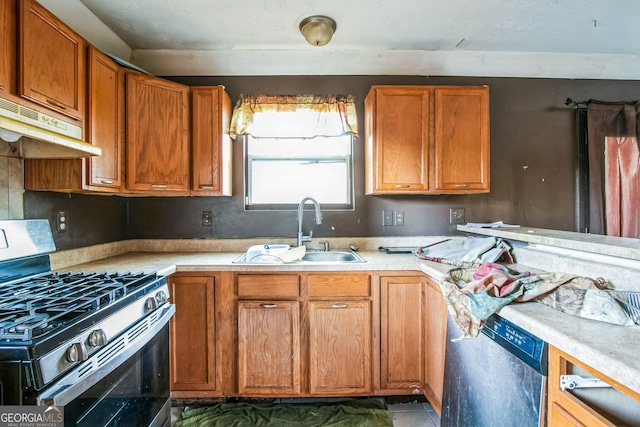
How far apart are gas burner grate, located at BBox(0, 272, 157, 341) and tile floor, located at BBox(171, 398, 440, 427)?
101 centimetres

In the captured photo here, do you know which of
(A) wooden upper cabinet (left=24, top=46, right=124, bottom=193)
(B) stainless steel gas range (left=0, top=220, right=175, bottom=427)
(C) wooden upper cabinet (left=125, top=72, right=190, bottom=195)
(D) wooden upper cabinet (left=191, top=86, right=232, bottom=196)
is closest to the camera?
A: (B) stainless steel gas range (left=0, top=220, right=175, bottom=427)

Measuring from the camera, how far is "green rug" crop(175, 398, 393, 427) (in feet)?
5.45

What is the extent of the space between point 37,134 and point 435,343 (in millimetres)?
2037

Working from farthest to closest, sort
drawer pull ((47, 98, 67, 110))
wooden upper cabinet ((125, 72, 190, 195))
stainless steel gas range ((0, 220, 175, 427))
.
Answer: wooden upper cabinet ((125, 72, 190, 195)) → drawer pull ((47, 98, 67, 110)) → stainless steel gas range ((0, 220, 175, 427))

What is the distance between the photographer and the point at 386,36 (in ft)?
7.04

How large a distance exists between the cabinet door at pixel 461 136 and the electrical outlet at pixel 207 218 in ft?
5.72

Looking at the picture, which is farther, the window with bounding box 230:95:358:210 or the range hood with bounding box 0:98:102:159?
the window with bounding box 230:95:358:210

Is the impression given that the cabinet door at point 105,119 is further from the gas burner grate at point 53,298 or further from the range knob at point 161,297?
the range knob at point 161,297

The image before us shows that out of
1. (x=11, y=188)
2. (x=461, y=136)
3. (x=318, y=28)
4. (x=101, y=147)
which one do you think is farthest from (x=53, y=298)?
(x=461, y=136)

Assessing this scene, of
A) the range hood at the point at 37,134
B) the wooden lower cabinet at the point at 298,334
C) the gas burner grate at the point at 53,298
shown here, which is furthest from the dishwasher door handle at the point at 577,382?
the range hood at the point at 37,134

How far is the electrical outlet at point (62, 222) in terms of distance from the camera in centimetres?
172

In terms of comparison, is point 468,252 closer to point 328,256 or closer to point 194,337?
point 328,256

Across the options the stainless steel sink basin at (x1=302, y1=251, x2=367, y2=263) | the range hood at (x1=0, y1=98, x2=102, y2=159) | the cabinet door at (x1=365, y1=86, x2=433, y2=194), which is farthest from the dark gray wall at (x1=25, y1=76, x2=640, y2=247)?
the range hood at (x1=0, y1=98, x2=102, y2=159)

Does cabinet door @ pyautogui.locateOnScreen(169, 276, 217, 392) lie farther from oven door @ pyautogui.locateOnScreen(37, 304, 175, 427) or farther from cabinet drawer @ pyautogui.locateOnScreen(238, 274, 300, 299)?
oven door @ pyautogui.locateOnScreen(37, 304, 175, 427)
